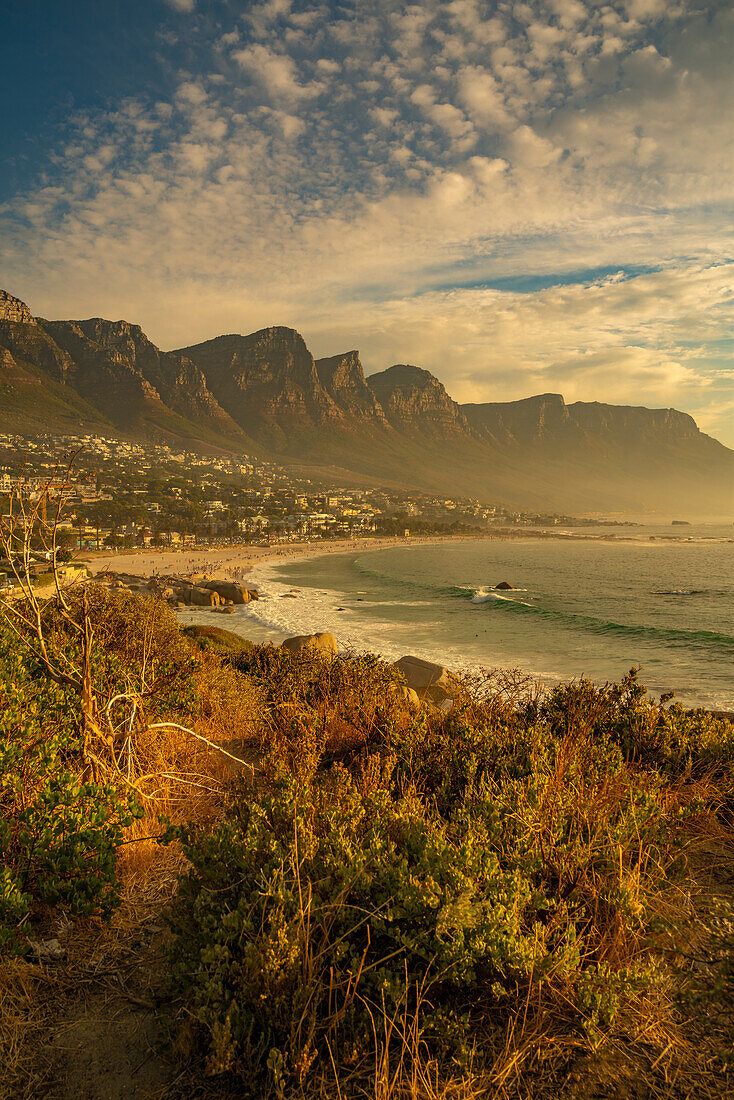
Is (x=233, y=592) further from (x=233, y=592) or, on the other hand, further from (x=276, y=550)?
(x=276, y=550)

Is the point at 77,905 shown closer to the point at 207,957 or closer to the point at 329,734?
the point at 207,957

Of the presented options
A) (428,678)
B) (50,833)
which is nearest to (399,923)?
(50,833)

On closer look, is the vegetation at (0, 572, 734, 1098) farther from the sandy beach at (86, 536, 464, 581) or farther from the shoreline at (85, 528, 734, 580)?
the sandy beach at (86, 536, 464, 581)

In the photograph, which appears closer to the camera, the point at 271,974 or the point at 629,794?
the point at 271,974

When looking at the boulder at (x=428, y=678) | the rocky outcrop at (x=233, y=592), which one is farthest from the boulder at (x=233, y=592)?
the boulder at (x=428, y=678)

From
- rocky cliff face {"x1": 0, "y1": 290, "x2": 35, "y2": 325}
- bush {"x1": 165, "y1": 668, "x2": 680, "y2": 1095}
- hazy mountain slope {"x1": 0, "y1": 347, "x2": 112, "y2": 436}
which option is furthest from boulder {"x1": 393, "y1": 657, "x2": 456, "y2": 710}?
rocky cliff face {"x1": 0, "y1": 290, "x2": 35, "y2": 325}

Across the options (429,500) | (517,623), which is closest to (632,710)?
(517,623)
